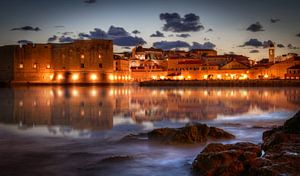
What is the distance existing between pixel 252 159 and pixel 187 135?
2564 mm

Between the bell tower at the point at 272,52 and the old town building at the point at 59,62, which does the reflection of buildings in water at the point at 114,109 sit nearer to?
the old town building at the point at 59,62

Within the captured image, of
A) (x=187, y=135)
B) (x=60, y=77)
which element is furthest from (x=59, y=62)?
(x=187, y=135)

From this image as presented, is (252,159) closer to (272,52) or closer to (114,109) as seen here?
(114,109)

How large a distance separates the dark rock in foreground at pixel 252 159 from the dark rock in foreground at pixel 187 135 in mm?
1491

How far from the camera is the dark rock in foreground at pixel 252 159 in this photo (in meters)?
3.52

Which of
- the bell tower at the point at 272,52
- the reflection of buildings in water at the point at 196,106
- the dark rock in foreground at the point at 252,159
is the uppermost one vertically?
the bell tower at the point at 272,52

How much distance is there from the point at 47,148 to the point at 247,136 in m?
3.70

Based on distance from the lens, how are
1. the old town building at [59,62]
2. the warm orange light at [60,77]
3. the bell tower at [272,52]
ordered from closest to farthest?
the old town building at [59,62], the warm orange light at [60,77], the bell tower at [272,52]

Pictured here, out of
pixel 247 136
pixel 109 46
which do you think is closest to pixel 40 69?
pixel 109 46

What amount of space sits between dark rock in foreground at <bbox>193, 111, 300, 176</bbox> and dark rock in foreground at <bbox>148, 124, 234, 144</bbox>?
4.89 ft

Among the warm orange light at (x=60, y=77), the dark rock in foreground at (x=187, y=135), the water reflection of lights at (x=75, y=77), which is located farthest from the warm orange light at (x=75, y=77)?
the dark rock in foreground at (x=187, y=135)

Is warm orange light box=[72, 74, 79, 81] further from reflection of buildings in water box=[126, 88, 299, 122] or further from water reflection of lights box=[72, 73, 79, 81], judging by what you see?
reflection of buildings in water box=[126, 88, 299, 122]

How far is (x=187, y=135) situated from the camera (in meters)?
6.53

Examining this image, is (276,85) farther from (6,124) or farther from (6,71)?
(6,124)
